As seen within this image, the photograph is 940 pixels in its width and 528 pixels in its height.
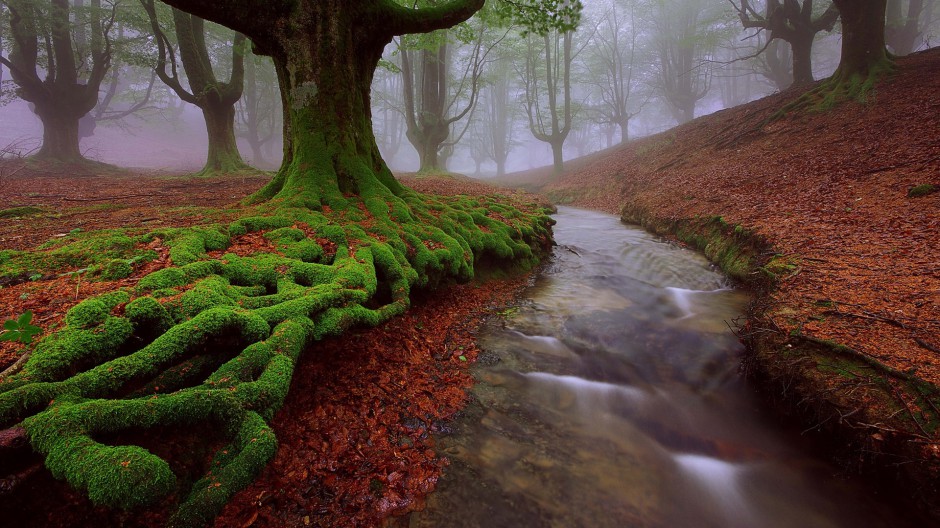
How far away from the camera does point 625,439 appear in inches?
139

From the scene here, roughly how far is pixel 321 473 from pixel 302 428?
425 mm

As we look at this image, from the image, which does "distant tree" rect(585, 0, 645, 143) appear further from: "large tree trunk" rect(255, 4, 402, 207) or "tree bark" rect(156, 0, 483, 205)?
"large tree trunk" rect(255, 4, 402, 207)

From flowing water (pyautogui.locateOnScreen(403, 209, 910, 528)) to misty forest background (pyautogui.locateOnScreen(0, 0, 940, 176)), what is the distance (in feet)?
32.2

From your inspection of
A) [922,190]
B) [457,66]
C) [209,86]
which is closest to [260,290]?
[922,190]

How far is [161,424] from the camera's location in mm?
2137

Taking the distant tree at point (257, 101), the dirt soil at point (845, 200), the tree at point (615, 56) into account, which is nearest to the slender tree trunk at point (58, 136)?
the distant tree at point (257, 101)

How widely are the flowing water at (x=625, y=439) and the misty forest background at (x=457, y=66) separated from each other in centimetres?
982

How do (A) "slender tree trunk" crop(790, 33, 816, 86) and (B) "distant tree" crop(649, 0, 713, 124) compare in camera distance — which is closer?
(A) "slender tree trunk" crop(790, 33, 816, 86)

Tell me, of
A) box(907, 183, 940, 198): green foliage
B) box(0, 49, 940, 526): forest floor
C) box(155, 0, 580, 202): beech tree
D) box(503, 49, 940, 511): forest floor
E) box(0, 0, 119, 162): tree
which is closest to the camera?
box(0, 49, 940, 526): forest floor

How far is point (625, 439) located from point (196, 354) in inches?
146

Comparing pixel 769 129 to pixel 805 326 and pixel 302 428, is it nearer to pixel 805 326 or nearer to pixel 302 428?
pixel 805 326

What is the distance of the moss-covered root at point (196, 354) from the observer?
72.4 inches

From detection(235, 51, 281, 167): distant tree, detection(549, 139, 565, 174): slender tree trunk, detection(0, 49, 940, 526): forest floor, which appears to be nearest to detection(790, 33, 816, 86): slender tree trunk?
detection(0, 49, 940, 526): forest floor

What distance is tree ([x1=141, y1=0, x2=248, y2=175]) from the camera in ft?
42.2
